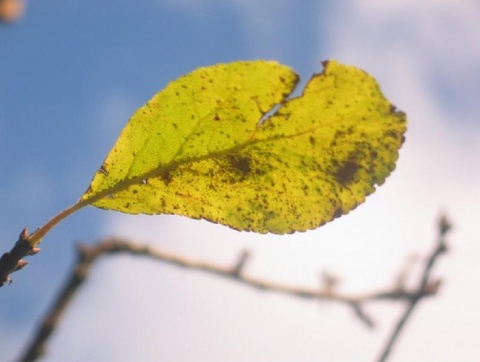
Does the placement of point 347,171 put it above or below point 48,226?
above

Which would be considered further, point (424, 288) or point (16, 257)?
point (424, 288)

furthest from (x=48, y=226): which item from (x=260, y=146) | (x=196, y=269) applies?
(x=196, y=269)

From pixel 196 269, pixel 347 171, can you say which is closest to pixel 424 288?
pixel 196 269

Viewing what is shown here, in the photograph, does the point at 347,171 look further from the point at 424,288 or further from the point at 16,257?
the point at 424,288

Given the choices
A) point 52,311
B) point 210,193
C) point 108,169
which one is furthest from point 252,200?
point 52,311

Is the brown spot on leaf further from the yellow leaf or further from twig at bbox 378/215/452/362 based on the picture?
twig at bbox 378/215/452/362

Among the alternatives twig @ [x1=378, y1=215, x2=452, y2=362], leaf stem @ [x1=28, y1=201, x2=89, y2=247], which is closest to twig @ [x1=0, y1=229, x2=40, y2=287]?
leaf stem @ [x1=28, y1=201, x2=89, y2=247]

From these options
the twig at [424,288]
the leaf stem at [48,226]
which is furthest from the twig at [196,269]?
the leaf stem at [48,226]
